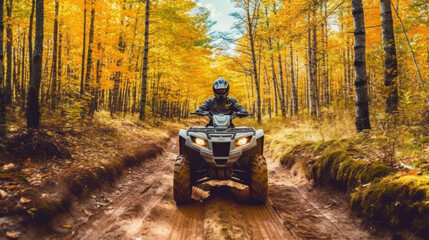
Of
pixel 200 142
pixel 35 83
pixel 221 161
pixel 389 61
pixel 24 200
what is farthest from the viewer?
pixel 389 61

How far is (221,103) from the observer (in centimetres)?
559

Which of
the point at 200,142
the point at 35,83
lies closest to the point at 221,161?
the point at 200,142

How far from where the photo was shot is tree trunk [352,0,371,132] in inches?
243

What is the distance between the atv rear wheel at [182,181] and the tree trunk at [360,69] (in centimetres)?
474

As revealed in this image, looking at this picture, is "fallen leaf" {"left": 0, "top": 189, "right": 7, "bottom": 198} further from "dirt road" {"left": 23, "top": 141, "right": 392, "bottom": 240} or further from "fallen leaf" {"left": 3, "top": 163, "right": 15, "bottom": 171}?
"fallen leaf" {"left": 3, "top": 163, "right": 15, "bottom": 171}

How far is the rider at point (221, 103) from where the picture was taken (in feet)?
17.8

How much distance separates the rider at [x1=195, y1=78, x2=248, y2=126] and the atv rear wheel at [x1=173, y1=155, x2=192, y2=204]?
5.20 ft

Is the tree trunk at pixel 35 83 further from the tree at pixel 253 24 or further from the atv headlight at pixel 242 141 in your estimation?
the tree at pixel 253 24

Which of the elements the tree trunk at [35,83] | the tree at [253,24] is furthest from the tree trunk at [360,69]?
the tree at [253,24]

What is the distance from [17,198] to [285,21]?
8.18 m

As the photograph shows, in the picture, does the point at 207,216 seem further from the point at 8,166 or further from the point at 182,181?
the point at 8,166

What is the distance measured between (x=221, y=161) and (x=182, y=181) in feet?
2.47

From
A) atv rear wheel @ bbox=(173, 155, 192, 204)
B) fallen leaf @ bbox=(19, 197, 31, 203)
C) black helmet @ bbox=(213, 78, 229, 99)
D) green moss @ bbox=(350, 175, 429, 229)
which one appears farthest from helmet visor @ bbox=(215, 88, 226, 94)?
fallen leaf @ bbox=(19, 197, 31, 203)

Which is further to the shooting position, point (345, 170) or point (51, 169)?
point (51, 169)
